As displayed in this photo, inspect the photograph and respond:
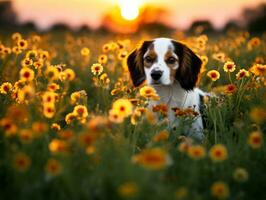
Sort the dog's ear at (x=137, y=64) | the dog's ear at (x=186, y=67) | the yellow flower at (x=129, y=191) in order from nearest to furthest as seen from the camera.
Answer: the yellow flower at (x=129, y=191)
the dog's ear at (x=186, y=67)
the dog's ear at (x=137, y=64)

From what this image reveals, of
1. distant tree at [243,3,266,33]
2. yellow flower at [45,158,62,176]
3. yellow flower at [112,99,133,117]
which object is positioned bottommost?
yellow flower at [45,158,62,176]

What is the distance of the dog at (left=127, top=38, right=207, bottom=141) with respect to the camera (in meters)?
4.92

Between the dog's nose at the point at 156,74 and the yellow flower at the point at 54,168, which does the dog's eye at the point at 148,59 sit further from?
the yellow flower at the point at 54,168

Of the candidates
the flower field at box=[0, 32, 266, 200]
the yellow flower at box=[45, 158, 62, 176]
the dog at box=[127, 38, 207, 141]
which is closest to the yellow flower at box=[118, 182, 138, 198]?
the flower field at box=[0, 32, 266, 200]

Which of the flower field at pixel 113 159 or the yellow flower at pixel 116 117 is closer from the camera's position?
the flower field at pixel 113 159

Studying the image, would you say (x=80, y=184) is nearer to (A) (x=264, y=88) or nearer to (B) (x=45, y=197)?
(B) (x=45, y=197)

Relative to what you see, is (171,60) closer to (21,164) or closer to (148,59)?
(148,59)

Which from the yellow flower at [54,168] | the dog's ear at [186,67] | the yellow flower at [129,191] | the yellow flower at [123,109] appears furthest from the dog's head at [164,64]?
the yellow flower at [129,191]

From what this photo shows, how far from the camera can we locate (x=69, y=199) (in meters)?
2.71

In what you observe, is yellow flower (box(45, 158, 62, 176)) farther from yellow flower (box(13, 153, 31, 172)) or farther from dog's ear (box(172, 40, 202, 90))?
dog's ear (box(172, 40, 202, 90))

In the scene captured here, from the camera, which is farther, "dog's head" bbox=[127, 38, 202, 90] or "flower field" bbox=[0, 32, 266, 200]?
"dog's head" bbox=[127, 38, 202, 90]

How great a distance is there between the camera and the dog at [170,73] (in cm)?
492

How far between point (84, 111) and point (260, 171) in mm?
1296

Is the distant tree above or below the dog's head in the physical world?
above
